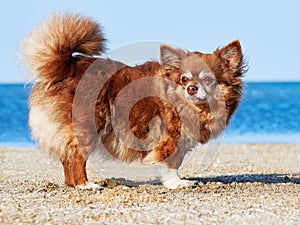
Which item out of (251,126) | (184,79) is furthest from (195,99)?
(251,126)

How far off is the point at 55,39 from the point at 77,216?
2.41 metres

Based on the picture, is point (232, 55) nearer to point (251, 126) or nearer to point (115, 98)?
point (115, 98)

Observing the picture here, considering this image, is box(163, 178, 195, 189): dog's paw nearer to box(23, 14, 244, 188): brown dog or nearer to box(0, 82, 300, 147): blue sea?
box(23, 14, 244, 188): brown dog

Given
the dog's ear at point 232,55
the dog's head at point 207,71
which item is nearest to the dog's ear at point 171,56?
the dog's head at point 207,71

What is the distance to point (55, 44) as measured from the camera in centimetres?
669

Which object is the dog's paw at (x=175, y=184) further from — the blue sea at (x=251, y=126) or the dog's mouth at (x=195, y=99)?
the blue sea at (x=251, y=126)

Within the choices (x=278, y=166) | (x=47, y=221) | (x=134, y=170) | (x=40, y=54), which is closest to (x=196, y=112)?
(x=134, y=170)

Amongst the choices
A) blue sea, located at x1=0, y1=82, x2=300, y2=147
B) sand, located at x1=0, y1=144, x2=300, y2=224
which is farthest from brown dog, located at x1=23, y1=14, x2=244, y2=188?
blue sea, located at x1=0, y1=82, x2=300, y2=147

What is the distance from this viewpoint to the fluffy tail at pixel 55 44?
264 inches

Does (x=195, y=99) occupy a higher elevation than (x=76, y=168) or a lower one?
higher

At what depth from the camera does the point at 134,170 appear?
8.02m

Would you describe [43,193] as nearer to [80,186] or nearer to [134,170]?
[80,186]

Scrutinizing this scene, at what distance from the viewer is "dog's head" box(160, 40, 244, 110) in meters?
6.84

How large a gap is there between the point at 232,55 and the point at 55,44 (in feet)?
7.20
